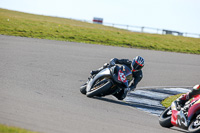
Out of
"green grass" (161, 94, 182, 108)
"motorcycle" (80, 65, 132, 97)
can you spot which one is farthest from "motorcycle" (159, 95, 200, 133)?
"green grass" (161, 94, 182, 108)

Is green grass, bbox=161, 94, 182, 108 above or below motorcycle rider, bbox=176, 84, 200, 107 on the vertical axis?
below

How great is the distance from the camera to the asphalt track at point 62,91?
6055 millimetres

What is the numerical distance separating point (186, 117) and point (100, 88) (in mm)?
3006

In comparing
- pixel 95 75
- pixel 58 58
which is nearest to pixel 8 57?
pixel 58 58

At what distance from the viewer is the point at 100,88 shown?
9141mm

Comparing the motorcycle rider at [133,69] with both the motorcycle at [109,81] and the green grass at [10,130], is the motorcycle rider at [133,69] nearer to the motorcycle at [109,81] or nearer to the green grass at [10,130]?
the motorcycle at [109,81]

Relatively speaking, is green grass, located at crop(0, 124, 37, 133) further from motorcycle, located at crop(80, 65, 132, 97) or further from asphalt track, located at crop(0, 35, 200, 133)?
motorcycle, located at crop(80, 65, 132, 97)

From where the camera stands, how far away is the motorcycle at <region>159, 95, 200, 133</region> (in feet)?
20.5

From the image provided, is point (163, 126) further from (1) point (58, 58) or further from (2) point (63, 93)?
(1) point (58, 58)

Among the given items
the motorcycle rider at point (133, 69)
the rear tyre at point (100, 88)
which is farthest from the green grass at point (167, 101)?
the rear tyre at point (100, 88)

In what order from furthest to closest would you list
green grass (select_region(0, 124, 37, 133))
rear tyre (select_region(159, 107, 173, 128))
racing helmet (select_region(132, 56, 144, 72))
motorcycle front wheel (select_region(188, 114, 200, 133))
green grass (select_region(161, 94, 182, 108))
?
green grass (select_region(161, 94, 182, 108)), racing helmet (select_region(132, 56, 144, 72)), rear tyre (select_region(159, 107, 173, 128)), motorcycle front wheel (select_region(188, 114, 200, 133)), green grass (select_region(0, 124, 37, 133))

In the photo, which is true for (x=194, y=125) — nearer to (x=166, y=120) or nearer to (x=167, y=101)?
(x=166, y=120)

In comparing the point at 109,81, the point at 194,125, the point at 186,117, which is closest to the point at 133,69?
the point at 109,81

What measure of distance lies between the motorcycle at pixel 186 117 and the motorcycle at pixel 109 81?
6.80 feet
